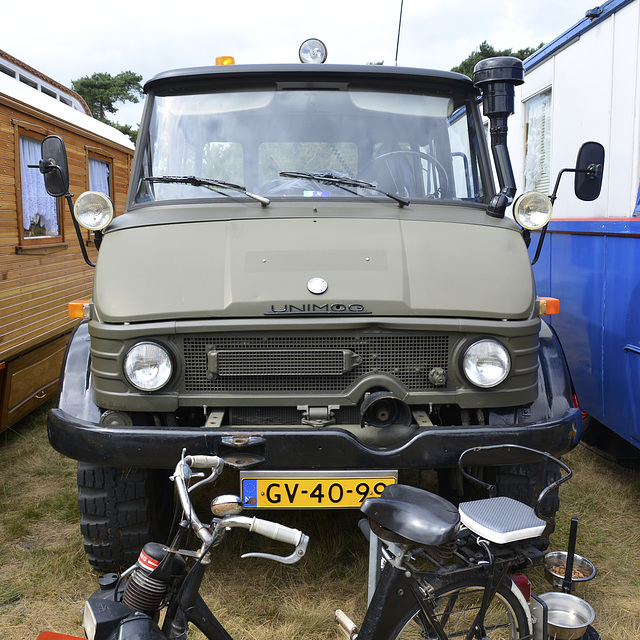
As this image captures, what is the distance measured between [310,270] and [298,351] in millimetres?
357

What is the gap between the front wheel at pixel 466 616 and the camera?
2.37 metres

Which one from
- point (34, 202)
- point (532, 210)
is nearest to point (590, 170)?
point (532, 210)

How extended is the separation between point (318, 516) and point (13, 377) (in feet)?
8.62

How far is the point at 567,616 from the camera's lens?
292 cm

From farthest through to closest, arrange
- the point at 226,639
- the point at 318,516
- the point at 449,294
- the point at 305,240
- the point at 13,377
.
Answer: the point at 13,377, the point at 318,516, the point at 305,240, the point at 449,294, the point at 226,639

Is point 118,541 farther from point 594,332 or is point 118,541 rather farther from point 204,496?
point 594,332

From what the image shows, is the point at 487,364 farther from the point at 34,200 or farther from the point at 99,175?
the point at 99,175

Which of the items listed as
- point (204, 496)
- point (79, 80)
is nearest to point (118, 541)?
point (204, 496)

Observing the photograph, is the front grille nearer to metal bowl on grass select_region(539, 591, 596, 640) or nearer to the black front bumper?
A: the black front bumper

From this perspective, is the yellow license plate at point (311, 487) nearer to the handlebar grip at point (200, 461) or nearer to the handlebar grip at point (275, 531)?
the handlebar grip at point (200, 461)

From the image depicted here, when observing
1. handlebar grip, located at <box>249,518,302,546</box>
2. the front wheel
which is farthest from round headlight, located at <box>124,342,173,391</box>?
the front wheel

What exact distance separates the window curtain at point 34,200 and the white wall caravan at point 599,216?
162 inches

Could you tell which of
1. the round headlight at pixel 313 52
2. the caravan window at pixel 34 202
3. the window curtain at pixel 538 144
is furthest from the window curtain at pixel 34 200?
the window curtain at pixel 538 144

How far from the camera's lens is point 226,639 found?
227 cm
